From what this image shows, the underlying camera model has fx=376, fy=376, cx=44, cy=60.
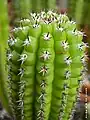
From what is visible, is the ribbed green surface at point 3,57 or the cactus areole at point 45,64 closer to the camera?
the cactus areole at point 45,64

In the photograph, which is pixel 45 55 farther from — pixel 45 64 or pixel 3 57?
pixel 3 57

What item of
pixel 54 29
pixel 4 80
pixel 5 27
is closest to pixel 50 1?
pixel 5 27

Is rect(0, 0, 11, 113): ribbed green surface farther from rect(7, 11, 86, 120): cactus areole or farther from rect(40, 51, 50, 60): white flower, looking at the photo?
rect(40, 51, 50, 60): white flower

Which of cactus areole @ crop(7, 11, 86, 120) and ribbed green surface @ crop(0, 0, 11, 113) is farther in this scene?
ribbed green surface @ crop(0, 0, 11, 113)

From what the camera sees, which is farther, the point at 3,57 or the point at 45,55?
the point at 3,57

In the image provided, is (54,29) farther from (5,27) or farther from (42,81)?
(5,27)

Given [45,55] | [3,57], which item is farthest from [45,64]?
[3,57]

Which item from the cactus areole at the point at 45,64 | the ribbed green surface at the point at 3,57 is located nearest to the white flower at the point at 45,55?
the cactus areole at the point at 45,64

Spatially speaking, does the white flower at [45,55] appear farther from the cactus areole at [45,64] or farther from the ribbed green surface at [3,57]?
the ribbed green surface at [3,57]

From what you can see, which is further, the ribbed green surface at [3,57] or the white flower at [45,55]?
the ribbed green surface at [3,57]

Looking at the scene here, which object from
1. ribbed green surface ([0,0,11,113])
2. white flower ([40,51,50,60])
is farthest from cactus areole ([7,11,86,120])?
ribbed green surface ([0,0,11,113])
